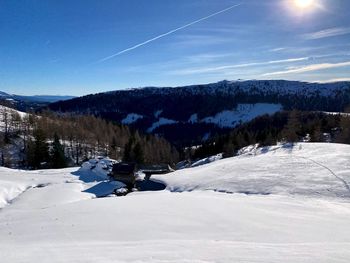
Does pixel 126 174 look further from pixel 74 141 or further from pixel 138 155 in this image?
pixel 74 141

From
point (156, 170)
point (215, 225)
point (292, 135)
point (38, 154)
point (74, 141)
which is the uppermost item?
point (292, 135)

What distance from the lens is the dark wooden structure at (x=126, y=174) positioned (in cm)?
5162

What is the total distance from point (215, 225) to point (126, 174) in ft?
119

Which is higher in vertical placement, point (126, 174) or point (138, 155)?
point (126, 174)

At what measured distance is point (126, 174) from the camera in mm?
51656

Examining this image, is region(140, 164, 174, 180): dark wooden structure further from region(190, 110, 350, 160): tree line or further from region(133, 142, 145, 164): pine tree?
region(190, 110, 350, 160): tree line

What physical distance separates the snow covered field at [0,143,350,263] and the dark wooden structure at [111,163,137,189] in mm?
16678

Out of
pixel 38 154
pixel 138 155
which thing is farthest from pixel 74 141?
pixel 138 155

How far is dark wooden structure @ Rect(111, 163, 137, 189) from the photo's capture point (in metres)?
51.6

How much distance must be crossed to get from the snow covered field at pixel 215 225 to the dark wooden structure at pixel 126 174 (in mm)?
16678

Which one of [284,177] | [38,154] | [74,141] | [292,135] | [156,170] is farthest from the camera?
[74,141]

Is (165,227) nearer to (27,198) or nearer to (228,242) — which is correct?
(228,242)

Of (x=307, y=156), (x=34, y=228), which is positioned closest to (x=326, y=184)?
(x=307, y=156)

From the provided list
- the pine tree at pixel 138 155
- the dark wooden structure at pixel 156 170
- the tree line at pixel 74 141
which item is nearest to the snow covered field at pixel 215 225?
the dark wooden structure at pixel 156 170
